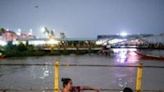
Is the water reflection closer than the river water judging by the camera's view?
No

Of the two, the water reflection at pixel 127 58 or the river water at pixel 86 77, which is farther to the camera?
the water reflection at pixel 127 58

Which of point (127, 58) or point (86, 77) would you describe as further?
point (127, 58)

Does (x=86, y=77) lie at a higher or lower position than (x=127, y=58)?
higher

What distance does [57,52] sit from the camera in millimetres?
95562

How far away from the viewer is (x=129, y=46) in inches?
4924

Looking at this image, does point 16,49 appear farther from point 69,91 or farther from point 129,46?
point 69,91

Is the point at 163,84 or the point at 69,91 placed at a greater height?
the point at 69,91

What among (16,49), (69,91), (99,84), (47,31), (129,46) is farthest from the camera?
(47,31)

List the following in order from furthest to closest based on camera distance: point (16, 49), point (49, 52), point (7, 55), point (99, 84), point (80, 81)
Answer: point (49, 52), point (16, 49), point (7, 55), point (80, 81), point (99, 84)

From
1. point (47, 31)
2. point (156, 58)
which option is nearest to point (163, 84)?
point (156, 58)

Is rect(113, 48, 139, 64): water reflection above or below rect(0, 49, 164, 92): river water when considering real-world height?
below

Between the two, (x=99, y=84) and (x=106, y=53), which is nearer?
(x=99, y=84)

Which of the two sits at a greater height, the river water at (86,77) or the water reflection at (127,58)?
the river water at (86,77)

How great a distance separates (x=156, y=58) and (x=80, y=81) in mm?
40272
